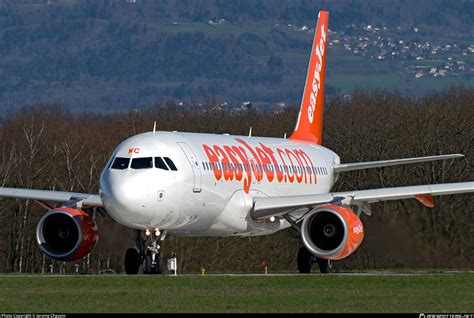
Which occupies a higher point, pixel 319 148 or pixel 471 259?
pixel 319 148

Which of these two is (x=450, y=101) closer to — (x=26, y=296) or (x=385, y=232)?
(x=385, y=232)

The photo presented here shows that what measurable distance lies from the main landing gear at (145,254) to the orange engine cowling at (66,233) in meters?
1.26

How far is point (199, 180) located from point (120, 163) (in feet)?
9.68

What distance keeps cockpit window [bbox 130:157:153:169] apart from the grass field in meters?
3.90

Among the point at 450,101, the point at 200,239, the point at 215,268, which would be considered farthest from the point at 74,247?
the point at 450,101

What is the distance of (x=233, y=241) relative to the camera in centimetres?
7650

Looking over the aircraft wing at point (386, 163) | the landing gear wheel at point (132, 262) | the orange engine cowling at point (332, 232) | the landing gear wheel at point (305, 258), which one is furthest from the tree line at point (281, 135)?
the orange engine cowling at point (332, 232)

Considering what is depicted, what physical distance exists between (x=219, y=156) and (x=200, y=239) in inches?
752

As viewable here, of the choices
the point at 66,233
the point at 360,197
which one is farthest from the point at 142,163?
the point at 360,197

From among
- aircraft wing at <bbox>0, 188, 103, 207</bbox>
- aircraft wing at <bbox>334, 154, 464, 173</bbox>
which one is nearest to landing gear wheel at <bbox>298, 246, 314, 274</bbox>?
aircraft wing at <bbox>334, 154, 464, 173</bbox>

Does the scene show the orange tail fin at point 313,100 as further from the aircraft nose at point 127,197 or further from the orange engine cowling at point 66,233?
the aircraft nose at point 127,197

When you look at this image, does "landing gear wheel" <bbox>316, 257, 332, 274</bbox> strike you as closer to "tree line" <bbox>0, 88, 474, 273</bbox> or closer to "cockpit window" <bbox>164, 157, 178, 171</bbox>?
"tree line" <bbox>0, 88, 474, 273</bbox>

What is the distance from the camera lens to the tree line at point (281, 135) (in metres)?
51.2

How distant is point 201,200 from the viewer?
153ft
